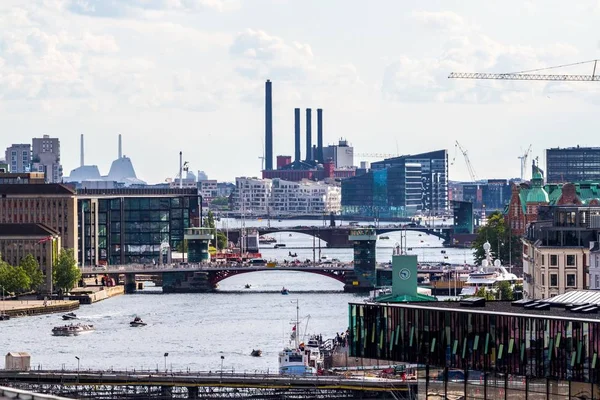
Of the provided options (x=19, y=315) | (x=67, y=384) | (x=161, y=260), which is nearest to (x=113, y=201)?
(x=161, y=260)

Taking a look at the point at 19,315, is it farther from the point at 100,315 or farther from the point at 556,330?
the point at 556,330

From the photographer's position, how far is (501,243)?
155 meters

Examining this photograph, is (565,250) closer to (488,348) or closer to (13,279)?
(488,348)

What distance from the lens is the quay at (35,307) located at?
126750 mm

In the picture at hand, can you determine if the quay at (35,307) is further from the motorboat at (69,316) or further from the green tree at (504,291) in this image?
the green tree at (504,291)

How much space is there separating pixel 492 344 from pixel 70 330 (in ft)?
212

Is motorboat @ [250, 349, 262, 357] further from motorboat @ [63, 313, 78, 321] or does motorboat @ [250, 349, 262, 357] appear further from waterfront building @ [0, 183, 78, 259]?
waterfront building @ [0, 183, 78, 259]

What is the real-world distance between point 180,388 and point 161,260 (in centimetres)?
9794

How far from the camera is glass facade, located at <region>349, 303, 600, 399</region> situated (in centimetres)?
4572

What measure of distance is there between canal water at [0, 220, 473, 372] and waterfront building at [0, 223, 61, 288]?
20.0 feet

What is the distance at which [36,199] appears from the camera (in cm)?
16388

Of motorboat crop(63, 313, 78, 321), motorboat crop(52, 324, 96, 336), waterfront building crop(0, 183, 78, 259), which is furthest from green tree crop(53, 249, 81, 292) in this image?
motorboat crop(52, 324, 96, 336)

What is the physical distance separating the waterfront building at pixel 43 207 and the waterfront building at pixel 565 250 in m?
75.7

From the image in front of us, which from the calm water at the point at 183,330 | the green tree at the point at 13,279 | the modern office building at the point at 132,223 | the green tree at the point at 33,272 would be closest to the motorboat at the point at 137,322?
the calm water at the point at 183,330
